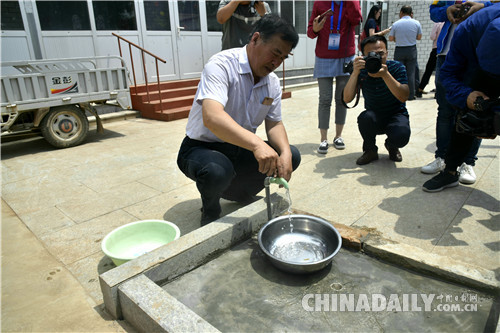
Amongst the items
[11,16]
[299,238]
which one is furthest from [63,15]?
[299,238]

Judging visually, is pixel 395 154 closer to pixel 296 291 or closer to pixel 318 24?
pixel 318 24

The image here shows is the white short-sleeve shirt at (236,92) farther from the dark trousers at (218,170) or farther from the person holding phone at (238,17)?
the person holding phone at (238,17)

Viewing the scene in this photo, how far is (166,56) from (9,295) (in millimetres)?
6914

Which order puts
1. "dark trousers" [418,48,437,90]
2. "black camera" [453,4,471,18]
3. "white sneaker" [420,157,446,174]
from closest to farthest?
"black camera" [453,4,471,18]
"white sneaker" [420,157,446,174]
"dark trousers" [418,48,437,90]

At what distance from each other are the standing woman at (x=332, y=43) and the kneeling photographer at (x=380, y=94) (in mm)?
481

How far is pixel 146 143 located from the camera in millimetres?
5195

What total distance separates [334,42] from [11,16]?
552cm

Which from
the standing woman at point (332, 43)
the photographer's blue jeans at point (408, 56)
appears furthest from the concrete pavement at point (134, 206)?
the photographer's blue jeans at point (408, 56)

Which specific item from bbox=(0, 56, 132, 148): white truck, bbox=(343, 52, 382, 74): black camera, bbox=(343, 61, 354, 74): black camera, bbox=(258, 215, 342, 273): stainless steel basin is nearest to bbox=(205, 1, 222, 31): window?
bbox=(0, 56, 132, 148): white truck

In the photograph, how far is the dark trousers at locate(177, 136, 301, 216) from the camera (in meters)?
2.29

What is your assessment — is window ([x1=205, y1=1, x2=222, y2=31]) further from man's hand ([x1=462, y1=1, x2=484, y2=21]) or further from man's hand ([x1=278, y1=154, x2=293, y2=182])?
man's hand ([x1=278, y1=154, x2=293, y2=182])

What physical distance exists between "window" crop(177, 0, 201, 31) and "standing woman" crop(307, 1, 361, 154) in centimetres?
484

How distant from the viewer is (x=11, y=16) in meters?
5.96

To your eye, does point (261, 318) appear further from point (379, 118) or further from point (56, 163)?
point (56, 163)
